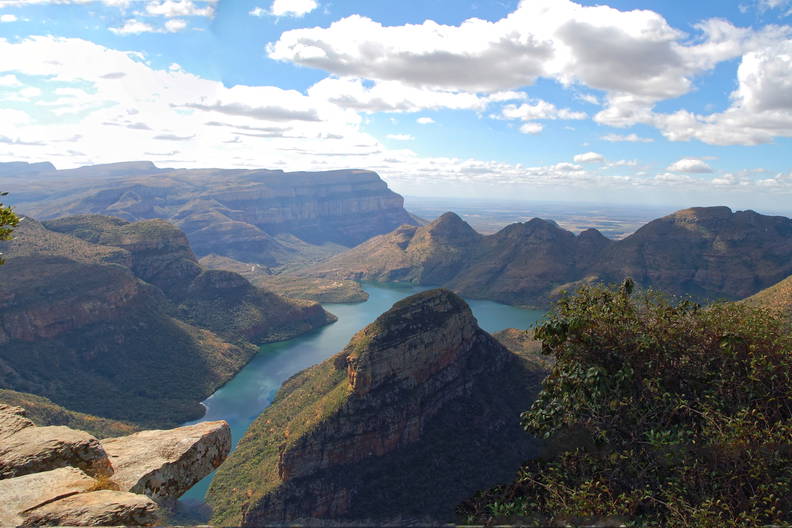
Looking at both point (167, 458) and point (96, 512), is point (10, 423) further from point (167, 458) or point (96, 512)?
point (96, 512)

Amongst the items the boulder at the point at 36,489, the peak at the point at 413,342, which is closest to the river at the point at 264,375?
the peak at the point at 413,342

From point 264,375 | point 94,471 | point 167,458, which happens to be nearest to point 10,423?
point 94,471

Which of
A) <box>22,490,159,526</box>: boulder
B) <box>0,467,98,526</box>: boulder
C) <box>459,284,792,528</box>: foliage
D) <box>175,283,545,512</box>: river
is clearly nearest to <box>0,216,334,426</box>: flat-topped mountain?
<box>175,283,545,512</box>: river

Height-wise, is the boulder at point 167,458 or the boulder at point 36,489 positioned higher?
the boulder at point 36,489

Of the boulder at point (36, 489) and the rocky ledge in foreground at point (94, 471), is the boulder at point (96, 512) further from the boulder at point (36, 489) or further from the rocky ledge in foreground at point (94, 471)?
the boulder at point (36, 489)

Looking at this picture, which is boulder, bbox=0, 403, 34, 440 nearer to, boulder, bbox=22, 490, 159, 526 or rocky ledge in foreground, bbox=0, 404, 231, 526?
rocky ledge in foreground, bbox=0, 404, 231, 526

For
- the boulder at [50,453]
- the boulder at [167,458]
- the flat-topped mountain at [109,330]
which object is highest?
the boulder at [50,453]

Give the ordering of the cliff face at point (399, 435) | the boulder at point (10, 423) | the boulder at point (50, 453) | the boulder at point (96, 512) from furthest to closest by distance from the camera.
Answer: the cliff face at point (399, 435), the boulder at point (10, 423), the boulder at point (50, 453), the boulder at point (96, 512)

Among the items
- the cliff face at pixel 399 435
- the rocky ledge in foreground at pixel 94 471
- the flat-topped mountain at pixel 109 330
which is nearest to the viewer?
the rocky ledge in foreground at pixel 94 471

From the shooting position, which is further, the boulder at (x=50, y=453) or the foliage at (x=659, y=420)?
the boulder at (x=50, y=453)
